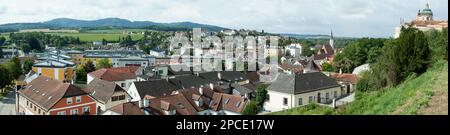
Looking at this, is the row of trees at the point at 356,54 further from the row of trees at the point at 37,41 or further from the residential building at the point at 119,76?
the row of trees at the point at 37,41

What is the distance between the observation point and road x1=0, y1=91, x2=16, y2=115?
29719 millimetres

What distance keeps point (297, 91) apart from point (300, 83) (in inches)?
40.4

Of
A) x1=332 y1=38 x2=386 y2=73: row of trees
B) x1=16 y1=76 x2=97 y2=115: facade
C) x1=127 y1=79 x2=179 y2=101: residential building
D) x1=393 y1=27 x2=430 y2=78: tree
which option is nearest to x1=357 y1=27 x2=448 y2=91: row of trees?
x1=393 y1=27 x2=430 y2=78: tree

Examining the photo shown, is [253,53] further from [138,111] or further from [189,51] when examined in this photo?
[138,111]

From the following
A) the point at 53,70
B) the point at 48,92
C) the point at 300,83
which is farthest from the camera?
the point at 53,70

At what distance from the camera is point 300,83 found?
2272cm

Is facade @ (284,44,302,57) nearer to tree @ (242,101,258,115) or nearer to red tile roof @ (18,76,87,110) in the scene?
red tile roof @ (18,76,87,110)

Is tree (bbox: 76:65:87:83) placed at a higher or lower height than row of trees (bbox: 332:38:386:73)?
lower

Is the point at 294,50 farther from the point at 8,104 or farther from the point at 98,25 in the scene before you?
the point at 98,25

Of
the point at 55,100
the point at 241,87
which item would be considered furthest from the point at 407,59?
the point at 55,100

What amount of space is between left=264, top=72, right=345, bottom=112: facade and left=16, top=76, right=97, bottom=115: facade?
1139cm

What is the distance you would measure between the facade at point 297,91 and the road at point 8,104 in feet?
62.4
